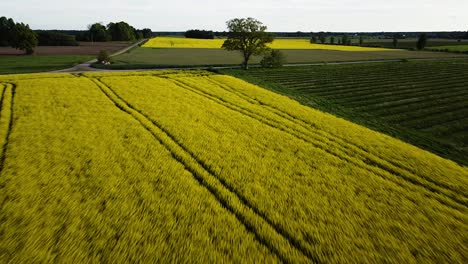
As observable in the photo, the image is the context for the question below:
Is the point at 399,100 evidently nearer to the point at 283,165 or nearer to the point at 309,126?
the point at 309,126

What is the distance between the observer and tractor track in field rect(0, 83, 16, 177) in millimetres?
13649

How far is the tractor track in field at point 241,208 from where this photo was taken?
25.5 feet

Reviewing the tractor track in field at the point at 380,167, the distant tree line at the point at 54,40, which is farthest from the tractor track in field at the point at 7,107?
the distant tree line at the point at 54,40

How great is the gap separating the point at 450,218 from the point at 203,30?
202548 mm

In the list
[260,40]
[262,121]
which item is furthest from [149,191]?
[260,40]

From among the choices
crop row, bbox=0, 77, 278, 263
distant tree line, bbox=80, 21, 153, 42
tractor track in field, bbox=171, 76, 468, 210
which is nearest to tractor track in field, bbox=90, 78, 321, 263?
crop row, bbox=0, 77, 278, 263

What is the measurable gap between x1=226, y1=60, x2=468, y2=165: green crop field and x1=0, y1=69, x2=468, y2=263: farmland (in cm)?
470

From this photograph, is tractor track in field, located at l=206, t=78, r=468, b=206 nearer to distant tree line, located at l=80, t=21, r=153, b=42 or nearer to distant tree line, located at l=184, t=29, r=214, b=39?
distant tree line, located at l=80, t=21, r=153, b=42

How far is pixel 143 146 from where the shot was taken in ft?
48.3

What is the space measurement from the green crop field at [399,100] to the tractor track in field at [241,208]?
13792 mm

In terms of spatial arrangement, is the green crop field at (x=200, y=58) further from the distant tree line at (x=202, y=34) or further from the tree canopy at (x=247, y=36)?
the distant tree line at (x=202, y=34)

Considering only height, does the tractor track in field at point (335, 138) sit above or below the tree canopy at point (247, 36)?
below

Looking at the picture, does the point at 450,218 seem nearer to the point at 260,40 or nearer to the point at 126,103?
the point at 126,103

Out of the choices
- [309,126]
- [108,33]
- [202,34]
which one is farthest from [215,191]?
[202,34]
